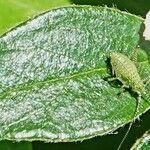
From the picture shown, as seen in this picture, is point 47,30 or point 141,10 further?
point 141,10

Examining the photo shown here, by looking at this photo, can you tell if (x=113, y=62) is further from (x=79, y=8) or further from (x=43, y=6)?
(x=43, y=6)

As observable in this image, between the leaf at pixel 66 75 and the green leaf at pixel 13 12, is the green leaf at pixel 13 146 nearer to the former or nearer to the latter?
the leaf at pixel 66 75

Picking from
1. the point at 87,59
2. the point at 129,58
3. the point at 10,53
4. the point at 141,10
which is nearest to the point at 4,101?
the point at 10,53

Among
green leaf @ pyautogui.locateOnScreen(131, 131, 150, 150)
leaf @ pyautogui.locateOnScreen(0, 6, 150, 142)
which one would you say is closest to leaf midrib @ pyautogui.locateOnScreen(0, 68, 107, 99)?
leaf @ pyautogui.locateOnScreen(0, 6, 150, 142)

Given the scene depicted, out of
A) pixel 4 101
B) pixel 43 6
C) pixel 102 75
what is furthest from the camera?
pixel 43 6

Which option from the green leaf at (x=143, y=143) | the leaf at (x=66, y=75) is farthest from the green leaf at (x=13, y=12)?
the green leaf at (x=143, y=143)

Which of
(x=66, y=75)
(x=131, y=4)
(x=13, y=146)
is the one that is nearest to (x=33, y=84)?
(x=66, y=75)

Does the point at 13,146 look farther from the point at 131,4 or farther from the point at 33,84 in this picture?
the point at 131,4

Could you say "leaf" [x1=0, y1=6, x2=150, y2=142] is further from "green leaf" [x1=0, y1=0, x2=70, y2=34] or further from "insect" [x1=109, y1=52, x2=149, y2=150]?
"green leaf" [x1=0, y1=0, x2=70, y2=34]
